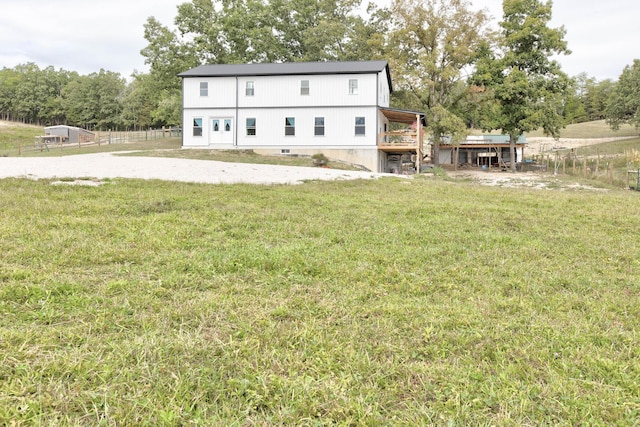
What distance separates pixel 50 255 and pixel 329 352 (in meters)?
3.20

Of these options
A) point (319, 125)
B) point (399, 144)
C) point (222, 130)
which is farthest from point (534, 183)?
point (222, 130)

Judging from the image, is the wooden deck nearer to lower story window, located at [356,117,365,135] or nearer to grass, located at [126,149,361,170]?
lower story window, located at [356,117,365,135]

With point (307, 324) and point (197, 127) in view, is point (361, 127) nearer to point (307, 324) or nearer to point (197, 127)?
point (197, 127)

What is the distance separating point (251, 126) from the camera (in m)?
26.1

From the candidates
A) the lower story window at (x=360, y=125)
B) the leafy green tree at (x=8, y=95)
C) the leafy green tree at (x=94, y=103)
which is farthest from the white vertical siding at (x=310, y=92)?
the leafy green tree at (x=8, y=95)

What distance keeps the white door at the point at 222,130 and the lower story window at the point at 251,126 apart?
1137mm

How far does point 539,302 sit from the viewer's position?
348 cm

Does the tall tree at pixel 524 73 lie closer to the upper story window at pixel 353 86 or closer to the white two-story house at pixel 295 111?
the white two-story house at pixel 295 111

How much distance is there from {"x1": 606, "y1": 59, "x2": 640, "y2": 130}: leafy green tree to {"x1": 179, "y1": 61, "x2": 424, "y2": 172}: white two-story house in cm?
3785

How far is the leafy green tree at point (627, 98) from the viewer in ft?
156

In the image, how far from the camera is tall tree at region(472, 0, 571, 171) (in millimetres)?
29672

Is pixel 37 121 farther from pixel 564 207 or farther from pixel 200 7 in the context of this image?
pixel 564 207

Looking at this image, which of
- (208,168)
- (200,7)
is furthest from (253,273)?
(200,7)

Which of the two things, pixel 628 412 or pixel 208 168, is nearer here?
pixel 628 412
